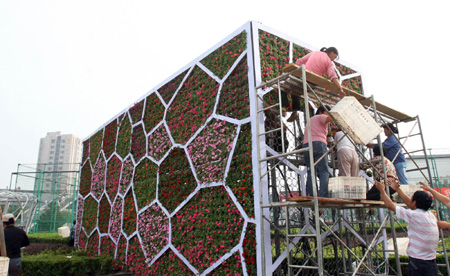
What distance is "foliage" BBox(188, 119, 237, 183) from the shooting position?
5.38 m

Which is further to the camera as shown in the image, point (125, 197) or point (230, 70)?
point (125, 197)

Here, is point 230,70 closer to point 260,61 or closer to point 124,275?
point 260,61

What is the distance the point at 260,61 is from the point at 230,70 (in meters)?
0.56

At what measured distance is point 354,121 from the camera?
414 centimetres

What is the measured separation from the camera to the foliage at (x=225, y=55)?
5563mm

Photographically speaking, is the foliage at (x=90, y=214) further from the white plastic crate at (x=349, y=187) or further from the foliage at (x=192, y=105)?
the white plastic crate at (x=349, y=187)

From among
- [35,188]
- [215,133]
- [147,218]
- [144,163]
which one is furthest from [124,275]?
[35,188]

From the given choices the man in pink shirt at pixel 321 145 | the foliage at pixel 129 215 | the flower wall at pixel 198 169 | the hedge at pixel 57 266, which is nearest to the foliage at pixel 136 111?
the flower wall at pixel 198 169

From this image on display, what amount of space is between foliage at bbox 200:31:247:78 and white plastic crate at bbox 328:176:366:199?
2667 mm

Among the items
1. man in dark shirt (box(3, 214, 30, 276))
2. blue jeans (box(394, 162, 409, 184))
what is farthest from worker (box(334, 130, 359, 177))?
man in dark shirt (box(3, 214, 30, 276))

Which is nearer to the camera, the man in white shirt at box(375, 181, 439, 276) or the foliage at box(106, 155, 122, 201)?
the man in white shirt at box(375, 181, 439, 276)

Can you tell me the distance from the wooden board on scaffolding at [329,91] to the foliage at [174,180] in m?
2.39

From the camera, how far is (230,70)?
564 cm

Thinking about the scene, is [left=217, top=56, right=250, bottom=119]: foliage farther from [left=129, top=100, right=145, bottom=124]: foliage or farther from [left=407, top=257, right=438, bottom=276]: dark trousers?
[left=129, top=100, right=145, bottom=124]: foliage
